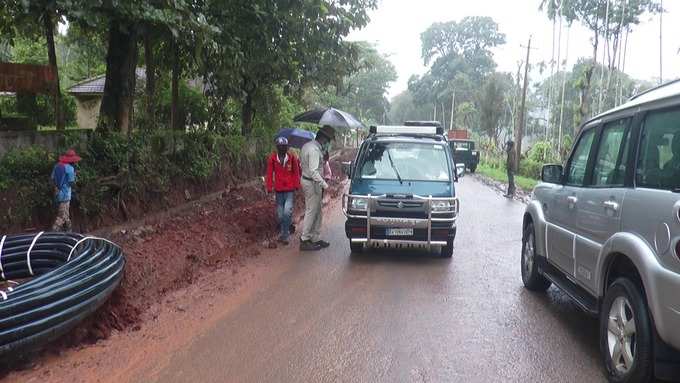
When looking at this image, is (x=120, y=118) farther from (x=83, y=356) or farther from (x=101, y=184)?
(x=83, y=356)

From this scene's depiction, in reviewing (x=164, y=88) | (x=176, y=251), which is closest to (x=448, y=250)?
(x=176, y=251)

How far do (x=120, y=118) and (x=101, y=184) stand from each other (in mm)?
2043

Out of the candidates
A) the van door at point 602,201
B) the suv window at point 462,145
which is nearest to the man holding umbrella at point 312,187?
the van door at point 602,201

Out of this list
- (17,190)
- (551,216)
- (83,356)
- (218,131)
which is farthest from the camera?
(218,131)

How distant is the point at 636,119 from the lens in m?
4.34

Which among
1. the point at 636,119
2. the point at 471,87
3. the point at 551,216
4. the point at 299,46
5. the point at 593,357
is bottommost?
the point at 593,357

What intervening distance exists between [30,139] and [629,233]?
25.4ft

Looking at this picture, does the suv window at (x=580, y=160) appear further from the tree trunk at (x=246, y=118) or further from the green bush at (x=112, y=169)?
the tree trunk at (x=246, y=118)

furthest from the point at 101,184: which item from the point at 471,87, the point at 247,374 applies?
the point at 471,87

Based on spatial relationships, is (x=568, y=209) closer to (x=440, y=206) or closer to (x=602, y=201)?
(x=602, y=201)

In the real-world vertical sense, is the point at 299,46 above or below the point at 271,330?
above

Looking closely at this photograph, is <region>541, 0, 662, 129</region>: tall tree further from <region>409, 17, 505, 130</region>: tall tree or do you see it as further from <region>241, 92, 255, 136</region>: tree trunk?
<region>409, 17, 505, 130</region>: tall tree

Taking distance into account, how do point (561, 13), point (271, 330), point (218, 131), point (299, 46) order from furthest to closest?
1. point (561, 13)
2. point (218, 131)
3. point (299, 46)
4. point (271, 330)

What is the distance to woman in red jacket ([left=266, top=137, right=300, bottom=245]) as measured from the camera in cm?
964
